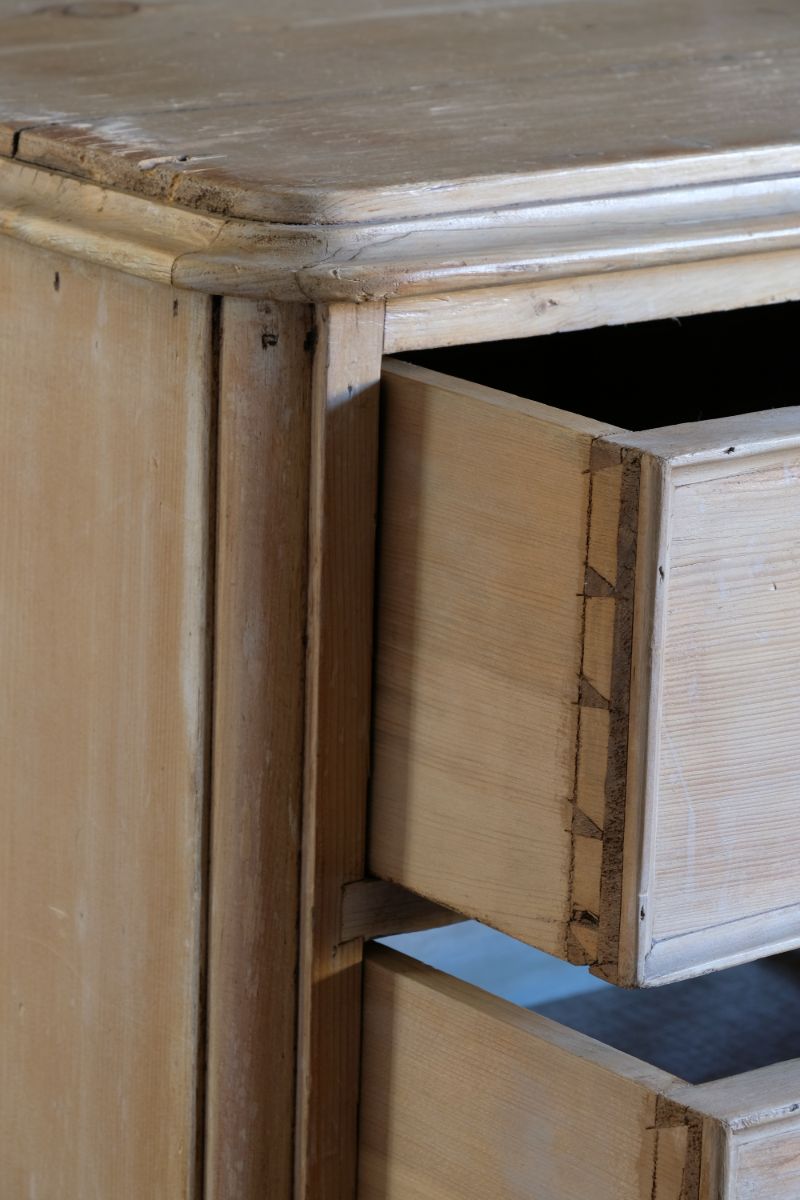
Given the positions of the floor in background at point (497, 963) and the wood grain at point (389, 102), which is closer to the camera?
the wood grain at point (389, 102)

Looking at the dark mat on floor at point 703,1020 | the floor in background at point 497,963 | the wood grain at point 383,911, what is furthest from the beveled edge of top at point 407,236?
the floor in background at point 497,963

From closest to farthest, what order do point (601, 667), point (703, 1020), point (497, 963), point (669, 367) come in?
1. point (601, 667)
2. point (669, 367)
3. point (703, 1020)
4. point (497, 963)

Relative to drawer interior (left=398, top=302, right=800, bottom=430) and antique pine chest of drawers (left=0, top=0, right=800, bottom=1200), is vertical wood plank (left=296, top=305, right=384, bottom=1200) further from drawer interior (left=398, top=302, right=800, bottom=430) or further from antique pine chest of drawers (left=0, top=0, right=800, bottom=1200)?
drawer interior (left=398, top=302, right=800, bottom=430)

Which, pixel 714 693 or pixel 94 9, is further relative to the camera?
pixel 94 9

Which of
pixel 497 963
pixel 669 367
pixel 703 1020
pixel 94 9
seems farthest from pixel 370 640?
pixel 497 963

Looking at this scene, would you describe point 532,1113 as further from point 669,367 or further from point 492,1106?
point 669,367

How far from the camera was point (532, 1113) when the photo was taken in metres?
0.64

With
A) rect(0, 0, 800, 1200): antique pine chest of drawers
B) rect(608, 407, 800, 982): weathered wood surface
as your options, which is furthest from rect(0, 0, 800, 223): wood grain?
rect(608, 407, 800, 982): weathered wood surface

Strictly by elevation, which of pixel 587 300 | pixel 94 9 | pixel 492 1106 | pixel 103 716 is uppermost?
pixel 94 9

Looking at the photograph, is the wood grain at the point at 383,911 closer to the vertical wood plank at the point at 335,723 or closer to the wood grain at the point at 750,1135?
the vertical wood plank at the point at 335,723

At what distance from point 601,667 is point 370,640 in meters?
0.11

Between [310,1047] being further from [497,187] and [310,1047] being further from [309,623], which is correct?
[497,187]

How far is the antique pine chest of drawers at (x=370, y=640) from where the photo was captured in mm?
583

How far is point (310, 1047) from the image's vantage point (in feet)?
2.21
